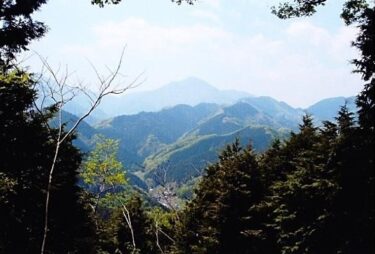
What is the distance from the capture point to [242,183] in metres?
28.3

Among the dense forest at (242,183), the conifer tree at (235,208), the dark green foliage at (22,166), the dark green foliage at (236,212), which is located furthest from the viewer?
the conifer tree at (235,208)

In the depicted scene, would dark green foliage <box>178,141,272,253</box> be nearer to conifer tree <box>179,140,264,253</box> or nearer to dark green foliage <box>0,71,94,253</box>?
conifer tree <box>179,140,264,253</box>

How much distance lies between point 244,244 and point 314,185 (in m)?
7.55

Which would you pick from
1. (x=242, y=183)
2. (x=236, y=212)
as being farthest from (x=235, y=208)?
(x=242, y=183)

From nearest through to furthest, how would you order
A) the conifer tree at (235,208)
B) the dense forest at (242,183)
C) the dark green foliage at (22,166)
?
the dense forest at (242,183), the dark green foliage at (22,166), the conifer tree at (235,208)

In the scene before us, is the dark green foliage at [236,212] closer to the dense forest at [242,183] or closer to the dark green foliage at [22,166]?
the dense forest at [242,183]

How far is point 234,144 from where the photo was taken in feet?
121

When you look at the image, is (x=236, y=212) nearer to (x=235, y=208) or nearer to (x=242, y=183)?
(x=235, y=208)

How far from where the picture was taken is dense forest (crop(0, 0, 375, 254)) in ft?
53.4

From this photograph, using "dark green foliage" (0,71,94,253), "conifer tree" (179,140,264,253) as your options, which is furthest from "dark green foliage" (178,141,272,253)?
"dark green foliage" (0,71,94,253)

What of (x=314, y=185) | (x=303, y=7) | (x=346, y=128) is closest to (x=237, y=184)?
(x=314, y=185)

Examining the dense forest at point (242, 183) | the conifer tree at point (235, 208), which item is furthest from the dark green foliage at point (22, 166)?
the conifer tree at point (235, 208)

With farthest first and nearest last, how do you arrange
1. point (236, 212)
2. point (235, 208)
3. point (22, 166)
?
point (235, 208) < point (236, 212) < point (22, 166)

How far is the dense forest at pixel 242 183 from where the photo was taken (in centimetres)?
1627
